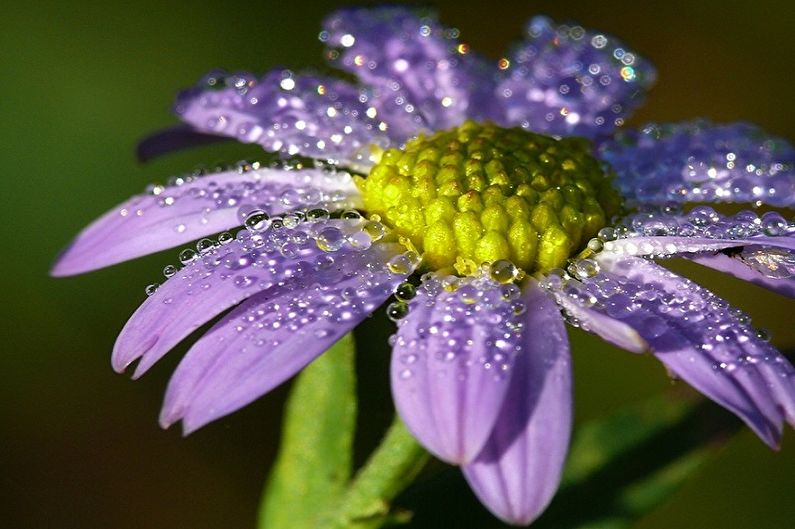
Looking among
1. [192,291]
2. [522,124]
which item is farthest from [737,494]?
[192,291]

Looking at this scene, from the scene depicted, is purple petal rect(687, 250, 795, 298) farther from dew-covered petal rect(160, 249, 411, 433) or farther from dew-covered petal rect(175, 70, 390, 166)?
dew-covered petal rect(175, 70, 390, 166)

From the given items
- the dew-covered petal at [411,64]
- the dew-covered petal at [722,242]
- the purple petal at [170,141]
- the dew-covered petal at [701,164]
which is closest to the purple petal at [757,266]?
the dew-covered petal at [722,242]

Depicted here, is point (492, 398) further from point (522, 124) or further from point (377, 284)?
point (522, 124)

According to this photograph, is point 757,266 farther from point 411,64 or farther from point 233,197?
point 411,64

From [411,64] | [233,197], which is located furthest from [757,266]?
[411,64]

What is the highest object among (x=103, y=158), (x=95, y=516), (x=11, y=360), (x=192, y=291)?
(x=192, y=291)

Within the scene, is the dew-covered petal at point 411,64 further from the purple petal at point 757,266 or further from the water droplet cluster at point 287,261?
the purple petal at point 757,266
